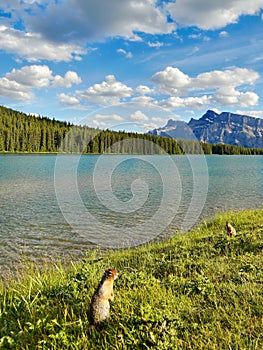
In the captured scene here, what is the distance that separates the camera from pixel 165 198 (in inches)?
1049

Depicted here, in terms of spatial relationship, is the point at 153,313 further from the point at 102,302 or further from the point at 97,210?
the point at 97,210

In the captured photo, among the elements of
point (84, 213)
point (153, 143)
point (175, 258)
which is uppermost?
point (153, 143)

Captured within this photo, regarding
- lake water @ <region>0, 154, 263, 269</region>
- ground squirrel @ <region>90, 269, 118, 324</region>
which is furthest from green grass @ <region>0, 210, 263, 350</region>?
lake water @ <region>0, 154, 263, 269</region>

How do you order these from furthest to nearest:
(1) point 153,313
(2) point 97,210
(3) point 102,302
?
(2) point 97,210 → (3) point 102,302 → (1) point 153,313

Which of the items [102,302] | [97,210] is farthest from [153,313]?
[97,210]

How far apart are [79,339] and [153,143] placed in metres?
6.72

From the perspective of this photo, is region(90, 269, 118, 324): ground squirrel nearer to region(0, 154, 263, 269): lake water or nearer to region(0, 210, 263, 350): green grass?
region(0, 210, 263, 350): green grass

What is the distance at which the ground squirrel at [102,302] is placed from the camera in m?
4.18

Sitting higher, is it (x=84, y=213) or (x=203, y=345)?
(x=203, y=345)

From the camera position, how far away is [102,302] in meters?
4.21

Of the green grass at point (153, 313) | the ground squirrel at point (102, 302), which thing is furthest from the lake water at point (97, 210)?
the ground squirrel at point (102, 302)

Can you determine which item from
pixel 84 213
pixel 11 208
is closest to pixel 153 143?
pixel 84 213

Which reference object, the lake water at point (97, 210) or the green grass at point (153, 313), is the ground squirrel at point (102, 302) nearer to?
the green grass at point (153, 313)

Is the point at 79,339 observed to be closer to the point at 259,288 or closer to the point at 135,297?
the point at 135,297
